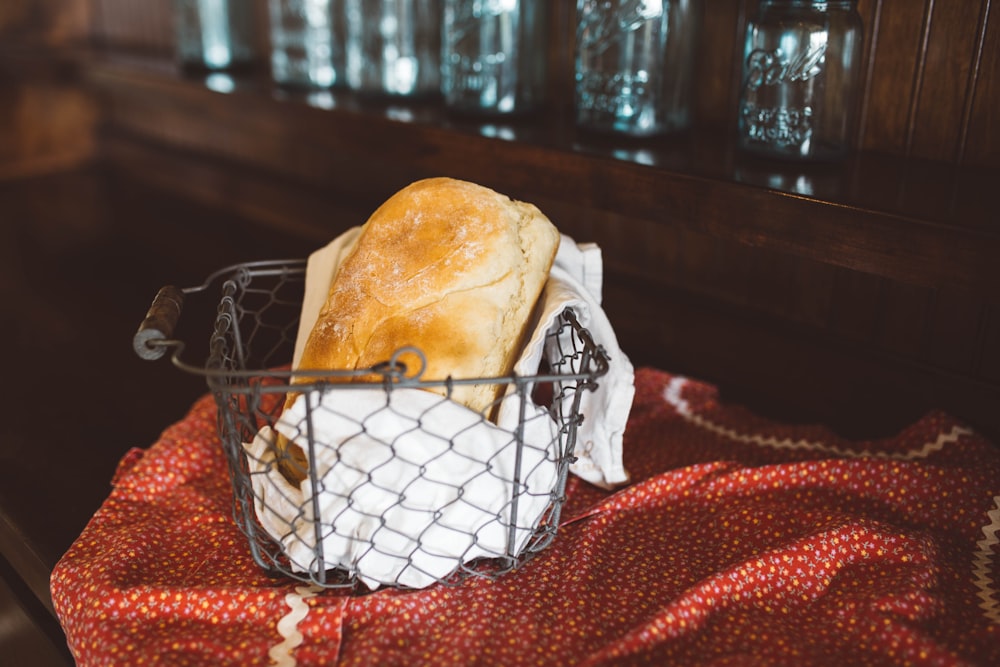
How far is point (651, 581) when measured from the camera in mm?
635

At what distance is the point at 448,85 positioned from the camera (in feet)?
3.48

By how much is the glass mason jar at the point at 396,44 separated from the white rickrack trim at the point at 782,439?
0.56 meters

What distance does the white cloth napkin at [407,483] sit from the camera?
1.88 feet

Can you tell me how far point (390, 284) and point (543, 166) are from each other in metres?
0.30

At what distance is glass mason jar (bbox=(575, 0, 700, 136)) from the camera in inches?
34.7

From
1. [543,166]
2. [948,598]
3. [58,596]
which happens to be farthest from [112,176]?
[948,598]

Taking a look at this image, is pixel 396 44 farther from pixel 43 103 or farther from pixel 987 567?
pixel 43 103

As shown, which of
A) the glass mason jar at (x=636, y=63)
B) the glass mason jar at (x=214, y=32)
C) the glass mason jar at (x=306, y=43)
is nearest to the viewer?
the glass mason jar at (x=636, y=63)

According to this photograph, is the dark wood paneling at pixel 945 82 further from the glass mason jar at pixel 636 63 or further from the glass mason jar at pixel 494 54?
the glass mason jar at pixel 494 54

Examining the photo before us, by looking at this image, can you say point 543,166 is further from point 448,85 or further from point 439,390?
point 439,390

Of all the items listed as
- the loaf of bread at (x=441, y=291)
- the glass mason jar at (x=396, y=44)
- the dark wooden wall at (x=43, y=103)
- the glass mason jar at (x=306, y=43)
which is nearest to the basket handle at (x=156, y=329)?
the loaf of bread at (x=441, y=291)

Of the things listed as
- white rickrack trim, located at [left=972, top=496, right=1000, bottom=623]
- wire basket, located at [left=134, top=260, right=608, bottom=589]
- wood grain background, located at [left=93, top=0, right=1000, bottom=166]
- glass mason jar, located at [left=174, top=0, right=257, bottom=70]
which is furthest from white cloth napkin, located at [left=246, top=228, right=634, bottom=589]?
glass mason jar, located at [left=174, top=0, right=257, bottom=70]

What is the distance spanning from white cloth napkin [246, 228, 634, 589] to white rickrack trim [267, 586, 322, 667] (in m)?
0.02

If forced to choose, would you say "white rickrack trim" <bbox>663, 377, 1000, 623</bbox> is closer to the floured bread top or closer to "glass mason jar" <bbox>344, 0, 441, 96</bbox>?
the floured bread top
